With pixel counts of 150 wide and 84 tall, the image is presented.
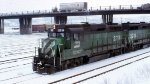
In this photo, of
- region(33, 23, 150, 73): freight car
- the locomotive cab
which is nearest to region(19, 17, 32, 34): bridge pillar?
region(33, 23, 150, 73): freight car

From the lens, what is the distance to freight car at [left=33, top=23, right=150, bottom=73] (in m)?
18.0

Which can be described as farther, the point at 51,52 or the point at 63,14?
the point at 63,14

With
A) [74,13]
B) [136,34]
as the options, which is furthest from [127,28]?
[74,13]

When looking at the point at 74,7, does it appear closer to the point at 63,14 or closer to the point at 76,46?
the point at 63,14

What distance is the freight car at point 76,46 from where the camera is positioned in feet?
59.1

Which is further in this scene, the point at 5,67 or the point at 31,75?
the point at 5,67

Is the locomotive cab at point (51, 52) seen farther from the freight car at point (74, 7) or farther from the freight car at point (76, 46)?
the freight car at point (74, 7)

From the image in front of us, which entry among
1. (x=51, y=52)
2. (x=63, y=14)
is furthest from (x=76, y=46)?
(x=63, y=14)

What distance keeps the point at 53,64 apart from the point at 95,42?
19.7 ft

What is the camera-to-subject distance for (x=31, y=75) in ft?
57.0

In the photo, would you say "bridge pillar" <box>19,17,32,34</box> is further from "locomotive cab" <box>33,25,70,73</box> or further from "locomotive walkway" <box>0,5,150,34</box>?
"locomotive cab" <box>33,25,70,73</box>

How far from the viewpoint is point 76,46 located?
760 inches

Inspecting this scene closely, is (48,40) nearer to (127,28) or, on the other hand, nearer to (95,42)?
(95,42)

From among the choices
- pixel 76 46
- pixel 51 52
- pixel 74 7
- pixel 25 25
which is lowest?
pixel 51 52
